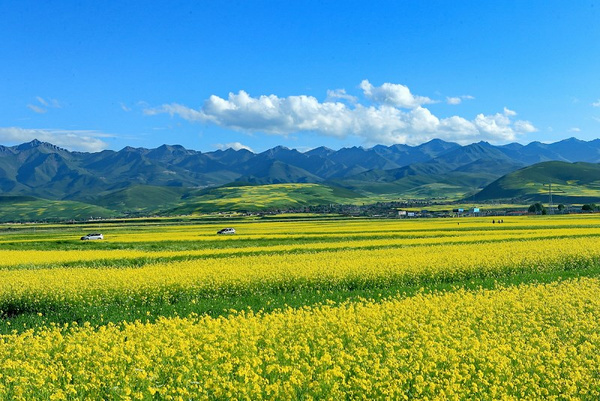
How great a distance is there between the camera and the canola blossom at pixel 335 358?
343 inches

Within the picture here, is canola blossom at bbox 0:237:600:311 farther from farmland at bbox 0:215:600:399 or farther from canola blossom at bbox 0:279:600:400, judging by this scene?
canola blossom at bbox 0:279:600:400

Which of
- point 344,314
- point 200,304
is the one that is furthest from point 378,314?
point 200,304

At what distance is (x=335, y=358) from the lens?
10453 mm

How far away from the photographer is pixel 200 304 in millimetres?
19141

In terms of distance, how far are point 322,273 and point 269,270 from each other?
2720 millimetres

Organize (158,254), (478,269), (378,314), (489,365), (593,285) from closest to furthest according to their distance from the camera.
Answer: (489,365)
(378,314)
(593,285)
(478,269)
(158,254)

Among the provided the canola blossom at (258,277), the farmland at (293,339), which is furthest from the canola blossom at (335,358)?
the canola blossom at (258,277)

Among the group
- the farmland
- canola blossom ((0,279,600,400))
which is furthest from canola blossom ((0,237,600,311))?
canola blossom ((0,279,600,400))

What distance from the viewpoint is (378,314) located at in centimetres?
1355

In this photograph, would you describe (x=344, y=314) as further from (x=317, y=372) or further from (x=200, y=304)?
(x=200, y=304)

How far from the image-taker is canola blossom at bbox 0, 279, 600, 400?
8.72 m

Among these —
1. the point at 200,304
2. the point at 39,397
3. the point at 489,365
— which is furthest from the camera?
the point at 200,304

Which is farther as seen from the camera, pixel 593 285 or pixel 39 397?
pixel 593 285

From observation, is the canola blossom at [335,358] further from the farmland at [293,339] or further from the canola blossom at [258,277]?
the canola blossom at [258,277]
